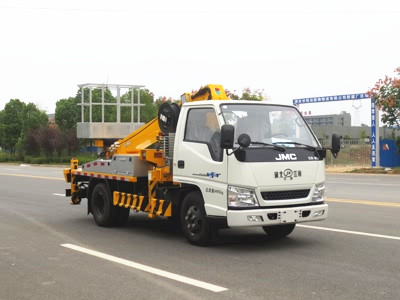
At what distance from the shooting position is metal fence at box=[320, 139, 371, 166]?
111ft

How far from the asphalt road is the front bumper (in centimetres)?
45

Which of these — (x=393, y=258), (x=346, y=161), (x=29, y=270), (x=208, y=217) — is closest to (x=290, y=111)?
(x=208, y=217)

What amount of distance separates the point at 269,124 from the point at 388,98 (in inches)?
858

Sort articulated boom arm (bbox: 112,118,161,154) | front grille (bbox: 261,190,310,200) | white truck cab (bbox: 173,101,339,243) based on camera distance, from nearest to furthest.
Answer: white truck cab (bbox: 173,101,339,243) → front grille (bbox: 261,190,310,200) → articulated boom arm (bbox: 112,118,161,154)

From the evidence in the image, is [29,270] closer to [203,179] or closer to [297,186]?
[203,179]

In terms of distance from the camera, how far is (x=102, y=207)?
410 inches

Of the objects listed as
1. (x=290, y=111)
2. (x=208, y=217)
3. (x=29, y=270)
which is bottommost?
(x=29, y=270)

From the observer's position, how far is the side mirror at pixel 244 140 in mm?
7199

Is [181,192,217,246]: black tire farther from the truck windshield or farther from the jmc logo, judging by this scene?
the jmc logo

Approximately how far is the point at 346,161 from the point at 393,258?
28.4 m

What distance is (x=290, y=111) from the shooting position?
8391mm

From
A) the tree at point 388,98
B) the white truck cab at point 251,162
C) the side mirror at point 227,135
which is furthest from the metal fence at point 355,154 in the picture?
the side mirror at point 227,135

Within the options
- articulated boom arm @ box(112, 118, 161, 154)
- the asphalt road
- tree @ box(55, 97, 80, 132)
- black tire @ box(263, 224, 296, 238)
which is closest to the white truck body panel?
the asphalt road

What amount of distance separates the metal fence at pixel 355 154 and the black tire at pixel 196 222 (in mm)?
26606
